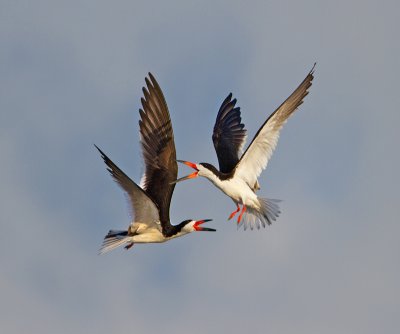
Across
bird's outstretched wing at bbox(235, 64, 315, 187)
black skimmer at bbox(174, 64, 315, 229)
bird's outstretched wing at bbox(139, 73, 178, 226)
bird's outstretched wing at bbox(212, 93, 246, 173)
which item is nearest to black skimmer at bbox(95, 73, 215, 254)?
bird's outstretched wing at bbox(139, 73, 178, 226)

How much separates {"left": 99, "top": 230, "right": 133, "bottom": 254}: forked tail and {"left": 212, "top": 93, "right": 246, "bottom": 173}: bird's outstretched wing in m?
3.53

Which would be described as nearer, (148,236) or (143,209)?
(143,209)

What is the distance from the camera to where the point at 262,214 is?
2022 cm

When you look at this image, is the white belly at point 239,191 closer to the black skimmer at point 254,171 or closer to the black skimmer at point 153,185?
the black skimmer at point 254,171

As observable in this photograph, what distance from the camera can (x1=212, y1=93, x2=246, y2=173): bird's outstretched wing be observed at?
2231cm

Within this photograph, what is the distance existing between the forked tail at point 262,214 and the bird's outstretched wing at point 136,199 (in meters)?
2.74

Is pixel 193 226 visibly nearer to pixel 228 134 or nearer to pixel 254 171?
pixel 254 171

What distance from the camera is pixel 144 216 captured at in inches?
717

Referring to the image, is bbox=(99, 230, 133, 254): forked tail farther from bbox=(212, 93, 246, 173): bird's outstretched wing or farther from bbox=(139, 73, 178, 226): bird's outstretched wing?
bbox=(212, 93, 246, 173): bird's outstretched wing

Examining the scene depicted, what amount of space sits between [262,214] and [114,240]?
11.5ft

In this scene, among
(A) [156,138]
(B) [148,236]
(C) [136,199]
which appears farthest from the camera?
(A) [156,138]

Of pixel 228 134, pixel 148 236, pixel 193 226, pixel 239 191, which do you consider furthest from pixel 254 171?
pixel 228 134

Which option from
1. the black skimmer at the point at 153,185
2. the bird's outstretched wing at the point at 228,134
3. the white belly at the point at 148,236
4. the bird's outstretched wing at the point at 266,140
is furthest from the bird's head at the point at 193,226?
the bird's outstretched wing at the point at 228,134

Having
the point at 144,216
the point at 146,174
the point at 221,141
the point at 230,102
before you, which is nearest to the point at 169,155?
the point at 146,174
